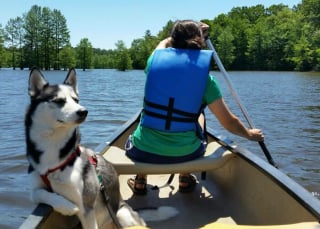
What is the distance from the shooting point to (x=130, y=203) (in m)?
4.16

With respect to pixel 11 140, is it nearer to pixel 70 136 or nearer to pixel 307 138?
pixel 307 138

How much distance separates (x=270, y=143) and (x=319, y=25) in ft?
209

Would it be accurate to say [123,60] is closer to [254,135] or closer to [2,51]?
[2,51]

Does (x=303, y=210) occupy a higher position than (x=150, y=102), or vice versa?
(x=150, y=102)

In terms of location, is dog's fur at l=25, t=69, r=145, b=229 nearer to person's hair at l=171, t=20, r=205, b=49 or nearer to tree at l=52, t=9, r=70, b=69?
person's hair at l=171, t=20, r=205, b=49

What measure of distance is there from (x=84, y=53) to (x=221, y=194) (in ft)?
309

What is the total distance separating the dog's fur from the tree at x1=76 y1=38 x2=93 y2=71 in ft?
311

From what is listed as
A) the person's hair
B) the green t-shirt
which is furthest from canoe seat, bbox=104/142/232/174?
the person's hair

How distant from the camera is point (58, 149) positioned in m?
2.59

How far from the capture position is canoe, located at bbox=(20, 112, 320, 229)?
9.37 ft

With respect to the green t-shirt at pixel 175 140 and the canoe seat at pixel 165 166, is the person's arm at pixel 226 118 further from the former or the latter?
the canoe seat at pixel 165 166

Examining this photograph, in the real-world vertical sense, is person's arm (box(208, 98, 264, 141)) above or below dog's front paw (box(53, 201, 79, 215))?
above

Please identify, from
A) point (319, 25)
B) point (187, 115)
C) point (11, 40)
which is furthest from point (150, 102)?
point (11, 40)

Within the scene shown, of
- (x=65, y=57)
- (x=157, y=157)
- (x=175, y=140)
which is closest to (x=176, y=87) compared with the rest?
(x=175, y=140)
